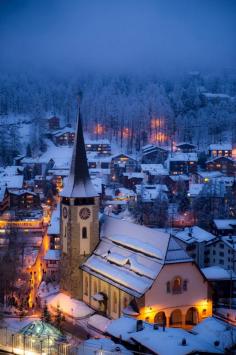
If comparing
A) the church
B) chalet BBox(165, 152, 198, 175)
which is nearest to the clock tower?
the church

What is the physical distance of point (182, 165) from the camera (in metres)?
77.4

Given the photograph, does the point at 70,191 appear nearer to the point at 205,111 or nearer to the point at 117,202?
the point at 117,202

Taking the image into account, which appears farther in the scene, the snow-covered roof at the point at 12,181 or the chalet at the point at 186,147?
the chalet at the point at 186,147

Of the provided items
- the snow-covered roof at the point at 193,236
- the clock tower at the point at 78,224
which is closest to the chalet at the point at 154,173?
the snow-covered roof at the point at 193,236

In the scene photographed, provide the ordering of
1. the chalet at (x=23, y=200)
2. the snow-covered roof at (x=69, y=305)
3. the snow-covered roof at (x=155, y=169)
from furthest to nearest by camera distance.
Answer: the snow-covered roof at (x=155, y=169), the chalet at (x=23, y=200), the snow-covered roof at (x=69, y=305)

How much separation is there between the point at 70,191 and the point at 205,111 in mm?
82059

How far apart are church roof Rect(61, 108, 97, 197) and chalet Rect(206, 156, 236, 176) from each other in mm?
46498

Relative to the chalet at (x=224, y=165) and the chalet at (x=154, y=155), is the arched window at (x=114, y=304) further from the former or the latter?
the chalet at (x=154, y=155)

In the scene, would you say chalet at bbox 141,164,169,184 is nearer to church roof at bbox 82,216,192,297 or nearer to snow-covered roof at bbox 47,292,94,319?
church roof at bbox 82,216,192,297

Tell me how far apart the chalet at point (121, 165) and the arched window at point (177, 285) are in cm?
4764

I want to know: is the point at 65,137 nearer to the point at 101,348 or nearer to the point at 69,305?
the point at 69,305

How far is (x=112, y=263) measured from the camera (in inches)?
1250

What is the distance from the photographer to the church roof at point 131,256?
95.0 ft

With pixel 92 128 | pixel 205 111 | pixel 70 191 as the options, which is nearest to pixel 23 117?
pixel 92 128
